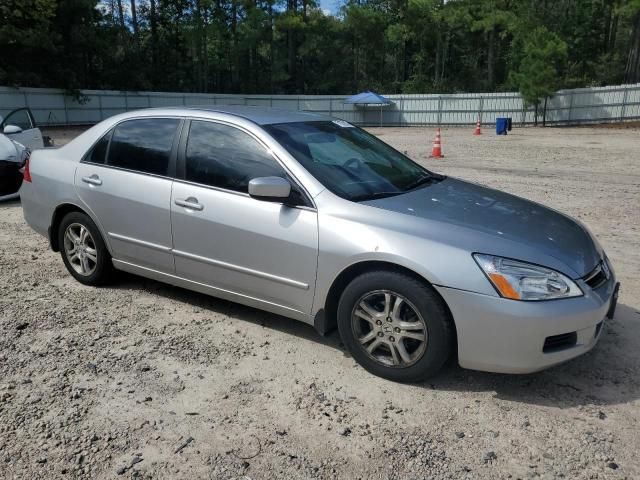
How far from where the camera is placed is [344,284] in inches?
137

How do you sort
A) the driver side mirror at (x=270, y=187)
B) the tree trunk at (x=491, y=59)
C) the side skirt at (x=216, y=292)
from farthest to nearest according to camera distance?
the tree trunk at (x=491, y=59), the side skirt at (x=216, y=292), the driver side mirror at (x=270, y=187)

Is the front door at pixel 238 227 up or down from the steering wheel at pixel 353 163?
down

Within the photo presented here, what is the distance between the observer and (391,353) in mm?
3326

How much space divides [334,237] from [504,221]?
108cm

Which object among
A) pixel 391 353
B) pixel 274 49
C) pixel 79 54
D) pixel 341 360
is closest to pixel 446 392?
pixel 391 353

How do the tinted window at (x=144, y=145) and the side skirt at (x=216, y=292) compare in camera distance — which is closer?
the side skirt at (x=216, y=292)

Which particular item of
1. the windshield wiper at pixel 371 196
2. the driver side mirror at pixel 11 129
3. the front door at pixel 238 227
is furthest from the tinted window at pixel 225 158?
the driver side mirror at pixel 11 129

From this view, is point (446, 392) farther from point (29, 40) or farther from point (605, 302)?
point (29, 40)

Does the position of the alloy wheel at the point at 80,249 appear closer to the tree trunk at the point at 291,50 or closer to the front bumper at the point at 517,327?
the front bumper at the point at 517,327

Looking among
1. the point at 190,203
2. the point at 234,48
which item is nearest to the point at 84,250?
the point at 190,203

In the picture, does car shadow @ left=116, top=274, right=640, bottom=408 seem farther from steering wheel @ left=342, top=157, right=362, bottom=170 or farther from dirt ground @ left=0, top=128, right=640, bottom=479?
steering wheel @ left=342, top=157, right=362, bottom=170

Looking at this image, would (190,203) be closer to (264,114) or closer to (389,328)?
(264,114)

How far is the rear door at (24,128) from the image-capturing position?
984cm

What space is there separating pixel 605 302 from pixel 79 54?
3856cm
